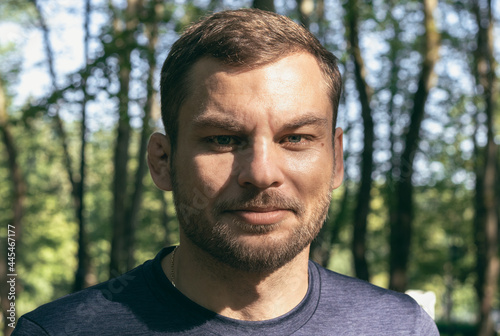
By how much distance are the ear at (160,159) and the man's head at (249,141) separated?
0.22ft

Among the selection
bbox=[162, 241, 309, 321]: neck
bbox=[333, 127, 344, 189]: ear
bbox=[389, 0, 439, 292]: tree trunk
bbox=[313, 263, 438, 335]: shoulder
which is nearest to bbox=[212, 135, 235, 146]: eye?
bbox=[162, 241, 309, 321]: neck

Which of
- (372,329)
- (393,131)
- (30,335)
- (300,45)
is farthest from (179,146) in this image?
(393,131)

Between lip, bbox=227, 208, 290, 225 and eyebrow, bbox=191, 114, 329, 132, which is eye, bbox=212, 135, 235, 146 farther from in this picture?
lip, bbox=227, 208, 290, 225

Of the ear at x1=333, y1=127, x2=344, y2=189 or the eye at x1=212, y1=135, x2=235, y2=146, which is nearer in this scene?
the eye at x1=212, y1=135, x2=235, y2=146

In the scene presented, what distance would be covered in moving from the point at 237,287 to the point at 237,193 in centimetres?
39

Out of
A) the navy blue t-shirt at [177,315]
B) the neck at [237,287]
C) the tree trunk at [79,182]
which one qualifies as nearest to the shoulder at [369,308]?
the navy blue t-shirt at [177,315]

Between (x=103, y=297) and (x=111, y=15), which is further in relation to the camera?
(x=111, y=15)

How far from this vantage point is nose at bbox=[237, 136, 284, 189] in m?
1.98

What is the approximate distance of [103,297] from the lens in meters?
2.23

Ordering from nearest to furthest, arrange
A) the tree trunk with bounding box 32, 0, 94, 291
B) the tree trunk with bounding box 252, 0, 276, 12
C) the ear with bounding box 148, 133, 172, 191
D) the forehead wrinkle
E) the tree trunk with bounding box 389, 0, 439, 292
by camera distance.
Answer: the forehead wrinkle < the ear with bounding box 148, 133, 172, 191 < the tree trunk with bounding box 252, 0, 276, 12 < the tree trunk with bounding box 389, 0, 439, 292 < the tree trunk with bounding box 32, 0, 94, 291

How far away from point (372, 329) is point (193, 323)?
0.78 meters

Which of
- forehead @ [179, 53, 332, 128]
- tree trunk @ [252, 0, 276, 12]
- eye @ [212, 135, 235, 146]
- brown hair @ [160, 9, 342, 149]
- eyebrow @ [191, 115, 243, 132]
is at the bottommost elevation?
eye @ [212, 135, 235, 146]

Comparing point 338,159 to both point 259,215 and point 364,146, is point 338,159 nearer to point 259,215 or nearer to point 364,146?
point 259,215

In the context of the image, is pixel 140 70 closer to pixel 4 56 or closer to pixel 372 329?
pixel 372 329
